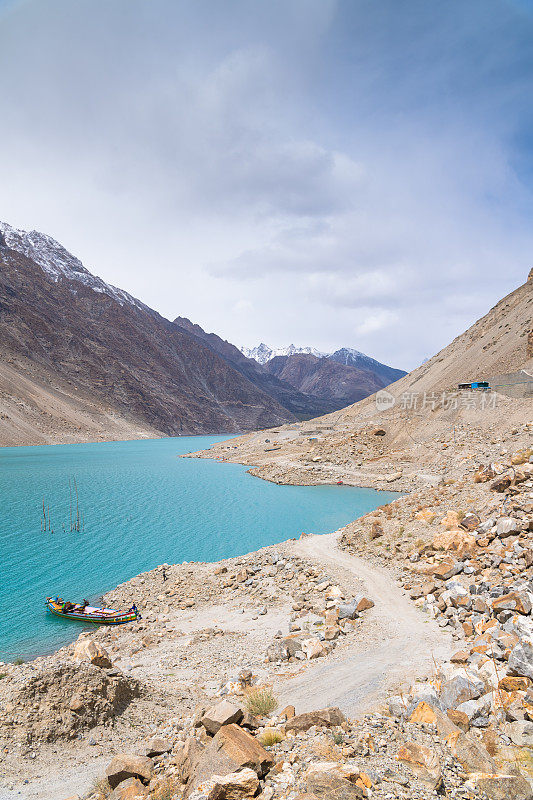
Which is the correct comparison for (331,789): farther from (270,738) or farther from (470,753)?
(470,753)

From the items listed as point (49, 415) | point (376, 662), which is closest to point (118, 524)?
point (376, 662)

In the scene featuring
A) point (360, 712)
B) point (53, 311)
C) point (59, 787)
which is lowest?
point (59, 787)

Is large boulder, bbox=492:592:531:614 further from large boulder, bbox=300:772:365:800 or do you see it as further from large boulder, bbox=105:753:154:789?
large boulder, bbox=105:753:154:789

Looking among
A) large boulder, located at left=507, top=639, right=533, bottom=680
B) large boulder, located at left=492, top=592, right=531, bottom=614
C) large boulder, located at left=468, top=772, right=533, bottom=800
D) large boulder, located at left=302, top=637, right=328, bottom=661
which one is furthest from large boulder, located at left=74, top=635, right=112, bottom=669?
large boulder, located at left=492, top=592, right=531, bottom=614

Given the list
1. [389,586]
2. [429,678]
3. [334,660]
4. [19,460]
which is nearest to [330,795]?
[429,678]

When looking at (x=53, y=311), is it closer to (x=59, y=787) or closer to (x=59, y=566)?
(x=59, y=566)

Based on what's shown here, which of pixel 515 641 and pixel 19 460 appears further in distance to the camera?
pixel 19 460

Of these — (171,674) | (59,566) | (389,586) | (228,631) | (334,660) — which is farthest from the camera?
(59,566)
